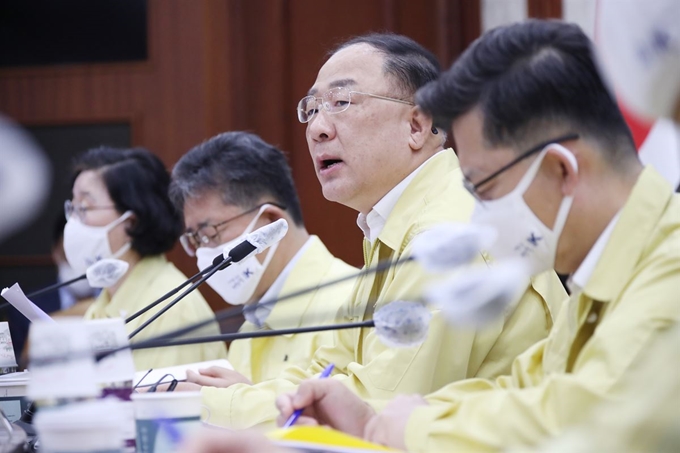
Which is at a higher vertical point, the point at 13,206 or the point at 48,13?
the point at 48,13

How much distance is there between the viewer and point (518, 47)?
1.41 meters

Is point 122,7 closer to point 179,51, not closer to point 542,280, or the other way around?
point 179,51

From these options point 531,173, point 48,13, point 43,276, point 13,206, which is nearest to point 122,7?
point 48,13

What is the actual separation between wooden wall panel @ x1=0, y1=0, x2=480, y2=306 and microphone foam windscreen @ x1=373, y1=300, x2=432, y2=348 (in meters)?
2.19

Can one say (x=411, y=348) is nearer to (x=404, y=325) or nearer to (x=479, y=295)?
(x=404, y=325)

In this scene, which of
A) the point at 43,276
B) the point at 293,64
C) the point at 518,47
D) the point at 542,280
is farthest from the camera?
the point at 43,276

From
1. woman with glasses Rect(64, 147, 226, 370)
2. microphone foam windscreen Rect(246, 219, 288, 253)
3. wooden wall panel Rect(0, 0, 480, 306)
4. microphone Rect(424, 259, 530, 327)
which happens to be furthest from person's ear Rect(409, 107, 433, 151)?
wooden wall panel Rect(0, 0, 480, 306)

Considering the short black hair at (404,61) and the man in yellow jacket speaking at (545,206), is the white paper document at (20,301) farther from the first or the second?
the short black hair at (404,61)

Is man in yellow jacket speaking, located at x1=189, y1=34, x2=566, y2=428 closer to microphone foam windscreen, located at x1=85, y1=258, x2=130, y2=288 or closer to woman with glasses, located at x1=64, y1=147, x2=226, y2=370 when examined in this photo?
microphone foam windscreen, located at x1=85, y1=258, x2=130, y2=288

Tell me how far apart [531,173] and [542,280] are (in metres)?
0.57

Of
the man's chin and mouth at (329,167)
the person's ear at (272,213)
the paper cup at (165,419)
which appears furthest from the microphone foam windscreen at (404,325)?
the person's ear at (272,213)

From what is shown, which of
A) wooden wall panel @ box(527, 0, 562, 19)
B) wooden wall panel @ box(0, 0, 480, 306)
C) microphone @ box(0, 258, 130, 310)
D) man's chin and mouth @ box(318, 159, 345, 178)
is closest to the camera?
man's chin and mouth @ box(318, 159, 345, 178)

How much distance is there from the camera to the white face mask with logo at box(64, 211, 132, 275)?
3295mm

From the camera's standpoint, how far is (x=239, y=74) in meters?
3.74
